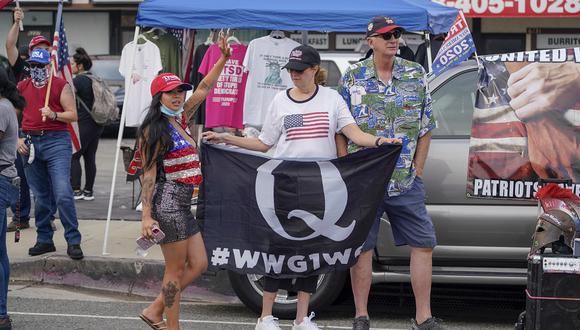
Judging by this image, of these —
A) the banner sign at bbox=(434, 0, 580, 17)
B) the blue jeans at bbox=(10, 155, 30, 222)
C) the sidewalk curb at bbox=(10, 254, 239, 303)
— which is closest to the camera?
the sidewalk curb at bbox=(10, 254, 239, 303)

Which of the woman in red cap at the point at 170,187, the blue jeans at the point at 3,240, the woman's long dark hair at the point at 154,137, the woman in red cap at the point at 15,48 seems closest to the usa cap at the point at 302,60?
the woman in red cap at the point at 170,187

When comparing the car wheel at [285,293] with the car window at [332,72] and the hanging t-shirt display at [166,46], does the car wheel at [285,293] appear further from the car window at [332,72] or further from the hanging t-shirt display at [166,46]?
the car window at [332,72]

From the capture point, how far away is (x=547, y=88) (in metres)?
7.08

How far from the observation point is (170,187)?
6.52 meters

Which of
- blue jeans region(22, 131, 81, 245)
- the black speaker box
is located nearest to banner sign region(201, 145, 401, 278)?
the black speaker box

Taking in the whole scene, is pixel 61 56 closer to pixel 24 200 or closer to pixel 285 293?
pixel 24 200

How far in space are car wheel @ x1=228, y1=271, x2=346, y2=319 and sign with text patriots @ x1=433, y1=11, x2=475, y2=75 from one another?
83.0 inches

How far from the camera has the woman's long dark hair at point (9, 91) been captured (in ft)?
23.4

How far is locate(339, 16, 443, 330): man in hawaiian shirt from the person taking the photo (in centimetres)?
688

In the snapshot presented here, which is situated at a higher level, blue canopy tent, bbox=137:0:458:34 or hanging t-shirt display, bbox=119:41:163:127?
blue canopy tent, bbox=137:0:458:34

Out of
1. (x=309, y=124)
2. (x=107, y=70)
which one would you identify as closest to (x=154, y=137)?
(x=309, y=124)

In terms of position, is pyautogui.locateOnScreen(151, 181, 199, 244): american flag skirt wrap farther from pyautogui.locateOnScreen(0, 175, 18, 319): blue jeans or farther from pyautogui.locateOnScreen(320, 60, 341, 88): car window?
pyautogui.locateOnScreen(320, 60, 341, 88): car window

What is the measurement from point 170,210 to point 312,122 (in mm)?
1074

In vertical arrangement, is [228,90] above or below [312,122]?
above
